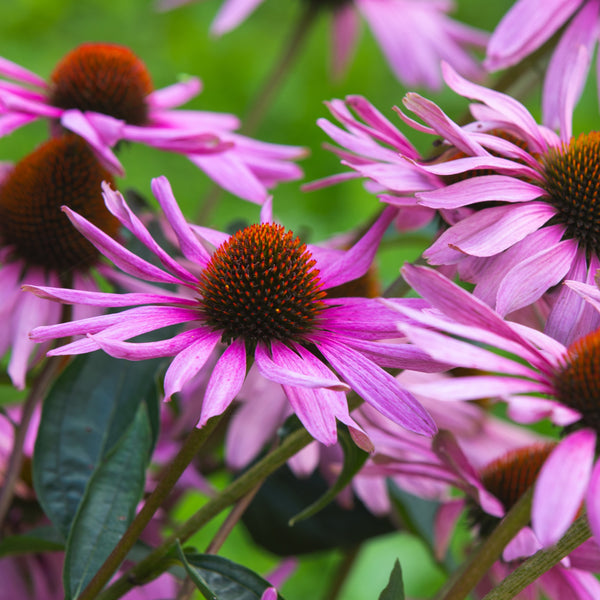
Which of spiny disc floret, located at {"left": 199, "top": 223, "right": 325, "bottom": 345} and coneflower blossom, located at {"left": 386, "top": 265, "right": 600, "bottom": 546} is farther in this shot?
spiny disc floret, located at {"left": 199, "top": 223, "right": 325, "bottom": 345}

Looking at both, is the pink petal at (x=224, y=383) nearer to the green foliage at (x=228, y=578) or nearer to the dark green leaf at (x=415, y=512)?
the green foliage at (x=228, y=578)

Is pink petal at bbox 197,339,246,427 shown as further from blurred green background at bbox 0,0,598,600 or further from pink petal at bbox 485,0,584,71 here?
blurred green background at bbox 0,0,598,600

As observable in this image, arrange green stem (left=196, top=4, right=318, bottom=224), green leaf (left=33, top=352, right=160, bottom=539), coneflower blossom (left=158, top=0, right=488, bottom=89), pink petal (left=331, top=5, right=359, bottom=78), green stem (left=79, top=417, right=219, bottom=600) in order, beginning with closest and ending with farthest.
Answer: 1. green stem (left=79, top=417, right=219, bottom=600)
2. green leaf (left=33, top=352, right=160, bottom=539)
3. green stem (left=196, top=4, right=318, bottom=224)
4. coneflower blossom (left=158, top=0, right=488, bottom=89)
5. pink petal (left=331, top=5, right=359, bottom=78)

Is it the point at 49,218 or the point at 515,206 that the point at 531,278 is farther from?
the point at 49,218

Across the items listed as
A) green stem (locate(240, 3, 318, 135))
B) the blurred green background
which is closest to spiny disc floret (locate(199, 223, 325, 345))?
green stem (locate(240, 3, 318, 135))

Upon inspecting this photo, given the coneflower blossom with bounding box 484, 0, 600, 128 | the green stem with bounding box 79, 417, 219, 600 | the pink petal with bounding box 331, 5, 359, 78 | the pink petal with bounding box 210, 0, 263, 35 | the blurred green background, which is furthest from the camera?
the blurred green background

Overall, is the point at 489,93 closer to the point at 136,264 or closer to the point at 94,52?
the point at 136,264

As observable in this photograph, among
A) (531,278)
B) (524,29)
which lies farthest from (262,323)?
(524,29)

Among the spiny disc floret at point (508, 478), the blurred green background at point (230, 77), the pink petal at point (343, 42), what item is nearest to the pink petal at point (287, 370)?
the spiny disc floret at point (508, 478)
